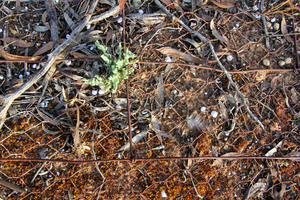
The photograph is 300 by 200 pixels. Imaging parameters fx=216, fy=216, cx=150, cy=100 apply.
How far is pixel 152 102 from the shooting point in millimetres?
1628

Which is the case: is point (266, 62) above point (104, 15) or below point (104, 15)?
below

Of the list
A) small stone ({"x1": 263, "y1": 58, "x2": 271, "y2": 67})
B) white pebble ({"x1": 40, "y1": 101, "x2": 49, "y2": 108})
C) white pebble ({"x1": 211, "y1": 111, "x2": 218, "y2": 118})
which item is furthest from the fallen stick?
white pebble ({"x1": 40, "y1": 101, "x2": 49, "y2": 108})

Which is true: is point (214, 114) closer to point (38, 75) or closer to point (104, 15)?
point (104, 15)

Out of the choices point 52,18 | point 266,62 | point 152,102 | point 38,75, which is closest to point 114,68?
point 152,102

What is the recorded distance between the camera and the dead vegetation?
1.53 m

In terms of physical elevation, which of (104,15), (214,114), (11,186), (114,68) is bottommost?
(11,186)

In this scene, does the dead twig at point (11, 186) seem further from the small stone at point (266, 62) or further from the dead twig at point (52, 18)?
the small stone at point (266, 62)

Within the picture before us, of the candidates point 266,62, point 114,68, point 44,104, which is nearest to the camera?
point 114,68

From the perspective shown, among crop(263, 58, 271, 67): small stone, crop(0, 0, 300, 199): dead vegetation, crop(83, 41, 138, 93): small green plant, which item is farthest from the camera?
crop(263, 58, 271, 67): small stone

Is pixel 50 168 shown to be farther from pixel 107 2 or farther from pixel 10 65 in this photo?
pixel 107 2

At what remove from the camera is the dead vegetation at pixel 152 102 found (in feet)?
5.03

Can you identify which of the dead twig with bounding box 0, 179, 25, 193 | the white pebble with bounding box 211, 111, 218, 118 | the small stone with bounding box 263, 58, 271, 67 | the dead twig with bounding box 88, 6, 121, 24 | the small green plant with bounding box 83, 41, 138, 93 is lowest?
the dead twig with bounding box 0, 179, 25, 193

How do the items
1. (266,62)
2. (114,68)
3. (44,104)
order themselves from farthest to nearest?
(266,62) → (44,104) → (114,68)

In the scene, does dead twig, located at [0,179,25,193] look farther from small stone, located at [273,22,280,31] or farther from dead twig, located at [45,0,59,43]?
small stone, located at [273,22,280,31]
